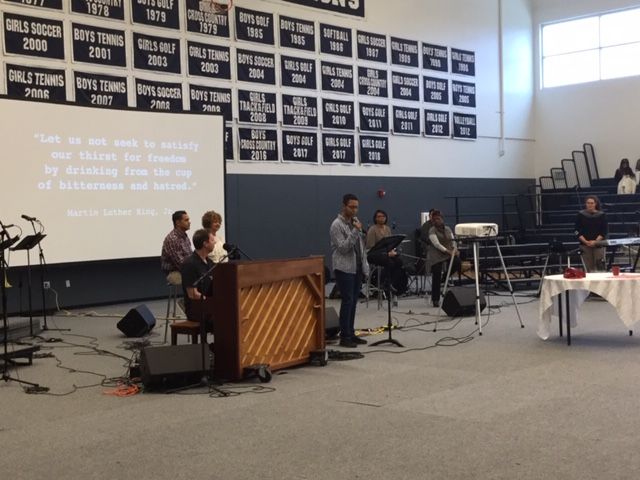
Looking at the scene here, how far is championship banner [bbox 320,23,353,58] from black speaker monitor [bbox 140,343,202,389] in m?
10.4

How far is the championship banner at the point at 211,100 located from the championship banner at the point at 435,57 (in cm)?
558

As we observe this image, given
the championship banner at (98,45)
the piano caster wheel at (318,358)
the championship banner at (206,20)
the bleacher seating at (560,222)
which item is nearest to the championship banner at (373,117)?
the bleacher seating at (560,222)

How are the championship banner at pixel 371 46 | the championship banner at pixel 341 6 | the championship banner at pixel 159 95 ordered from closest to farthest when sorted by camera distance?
the championship banner at pixel 159 95, the championship banner at pixel 341 6, the championship banner at pixel 371 46

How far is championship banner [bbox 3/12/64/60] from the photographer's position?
450 inches

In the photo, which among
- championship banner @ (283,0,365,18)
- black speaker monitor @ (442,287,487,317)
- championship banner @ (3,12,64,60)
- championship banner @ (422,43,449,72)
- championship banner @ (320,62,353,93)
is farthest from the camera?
championship banner @ (422,43,449,72)

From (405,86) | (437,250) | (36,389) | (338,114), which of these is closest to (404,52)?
(405,86)

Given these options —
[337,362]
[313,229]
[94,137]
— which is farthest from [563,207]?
[337,362]

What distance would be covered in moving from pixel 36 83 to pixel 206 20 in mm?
3417

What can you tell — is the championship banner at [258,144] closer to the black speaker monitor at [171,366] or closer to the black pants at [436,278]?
the black pants at [436,278]

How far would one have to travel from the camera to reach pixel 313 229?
15.8m

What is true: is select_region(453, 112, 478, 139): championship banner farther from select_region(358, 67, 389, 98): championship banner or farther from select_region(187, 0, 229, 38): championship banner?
select_region(187, 0, 229, 38): championship banner

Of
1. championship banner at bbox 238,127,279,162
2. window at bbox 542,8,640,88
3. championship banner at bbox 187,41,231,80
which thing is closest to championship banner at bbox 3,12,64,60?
championship banner at bbox 187,41,231,80

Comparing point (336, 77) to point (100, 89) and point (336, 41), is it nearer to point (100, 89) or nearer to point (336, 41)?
point (336, 41)

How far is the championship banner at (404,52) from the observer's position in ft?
56.5
